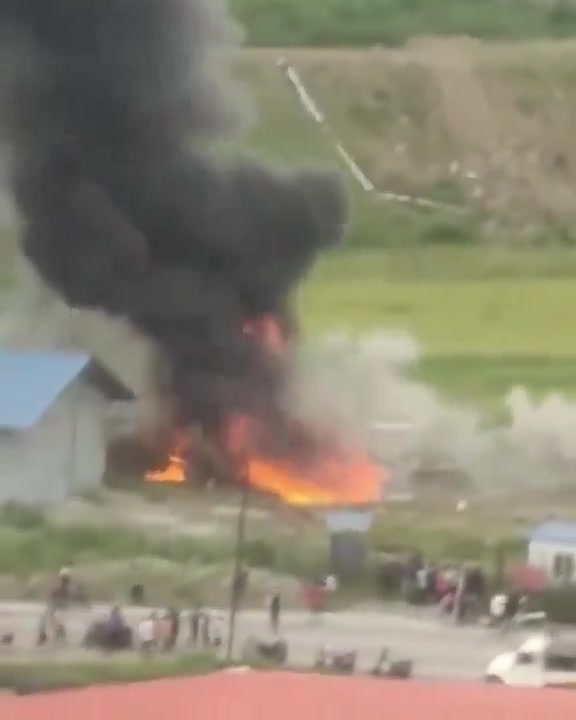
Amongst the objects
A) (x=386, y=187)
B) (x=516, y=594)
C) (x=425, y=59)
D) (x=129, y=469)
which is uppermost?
(x=425, y=59)

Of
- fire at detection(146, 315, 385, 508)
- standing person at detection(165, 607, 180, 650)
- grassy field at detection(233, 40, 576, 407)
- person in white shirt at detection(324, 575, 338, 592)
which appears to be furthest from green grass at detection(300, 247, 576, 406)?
standing person at detection(165, 607, 180, 650)

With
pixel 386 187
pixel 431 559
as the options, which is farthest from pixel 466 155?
pixel 431 559

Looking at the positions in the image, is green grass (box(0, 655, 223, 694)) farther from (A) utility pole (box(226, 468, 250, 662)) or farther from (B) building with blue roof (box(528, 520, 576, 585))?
(B) building with blue roof (box(528, 520, 576, 585))

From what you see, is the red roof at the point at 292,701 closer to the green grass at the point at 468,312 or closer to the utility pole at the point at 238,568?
the utility pole at the point at 238,568

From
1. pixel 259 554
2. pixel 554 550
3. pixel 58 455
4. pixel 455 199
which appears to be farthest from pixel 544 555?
pixel 58 455

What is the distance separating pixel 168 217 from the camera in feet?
5.17

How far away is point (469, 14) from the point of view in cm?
163

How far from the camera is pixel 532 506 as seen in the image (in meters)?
1.57

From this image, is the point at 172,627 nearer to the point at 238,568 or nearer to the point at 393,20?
the point at 238,568

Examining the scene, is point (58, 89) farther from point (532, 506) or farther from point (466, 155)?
point (532, 506)

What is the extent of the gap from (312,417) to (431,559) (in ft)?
0.66

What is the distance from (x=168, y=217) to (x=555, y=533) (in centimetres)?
55

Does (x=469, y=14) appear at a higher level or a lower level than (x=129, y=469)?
higher

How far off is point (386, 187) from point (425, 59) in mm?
158
